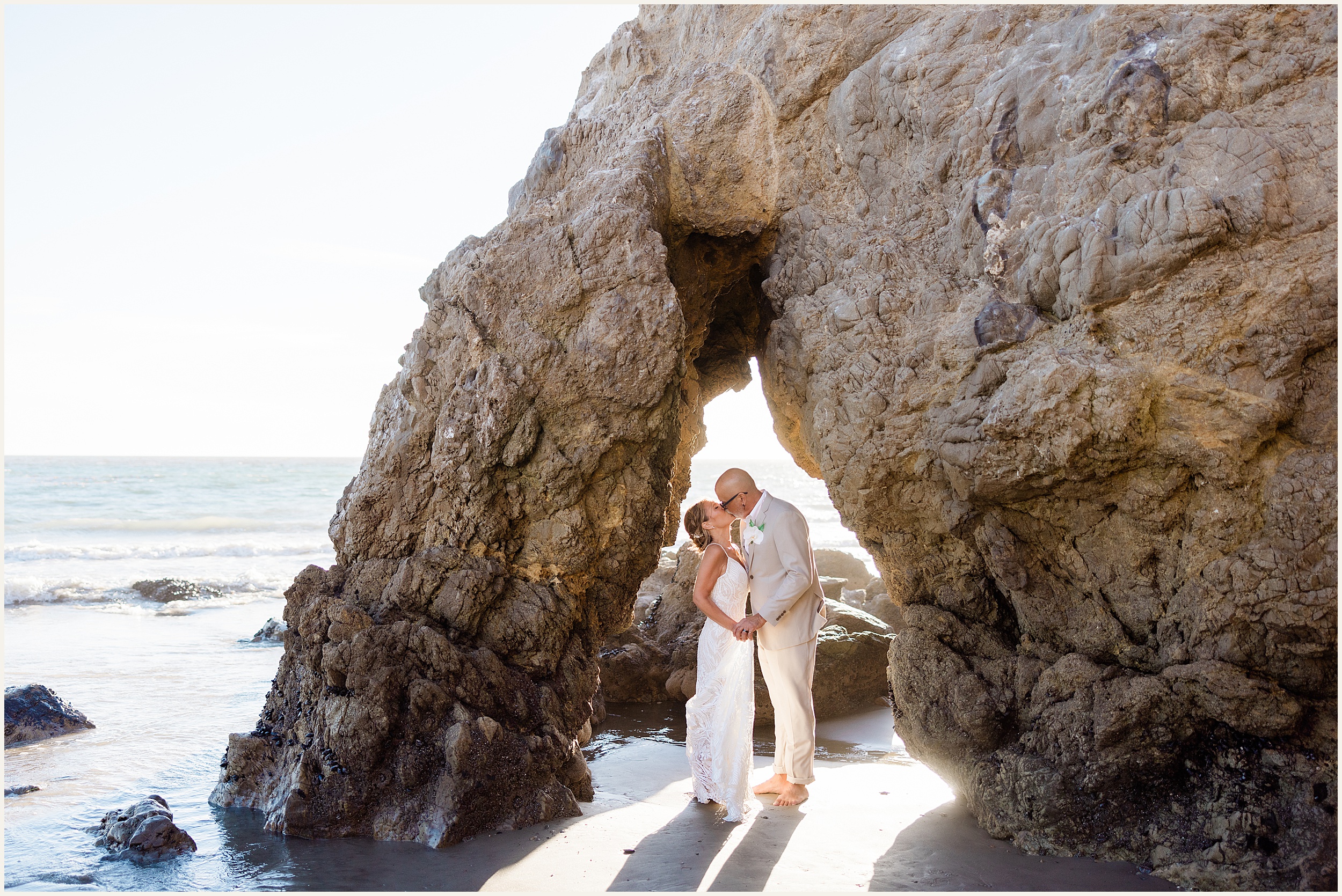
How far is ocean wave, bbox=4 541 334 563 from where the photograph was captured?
21562mm

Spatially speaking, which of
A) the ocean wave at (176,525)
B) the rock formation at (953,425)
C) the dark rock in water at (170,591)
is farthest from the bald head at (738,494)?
the ocean wave at (176,525)

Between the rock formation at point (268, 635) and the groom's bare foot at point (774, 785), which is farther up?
the groom's bare foot at point (774, 785)

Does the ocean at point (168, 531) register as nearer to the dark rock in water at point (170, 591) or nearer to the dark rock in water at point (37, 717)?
the dark rock in water at point (170, 591)

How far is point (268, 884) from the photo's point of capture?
166 inches

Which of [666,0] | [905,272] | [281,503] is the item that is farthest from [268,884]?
[281,503]

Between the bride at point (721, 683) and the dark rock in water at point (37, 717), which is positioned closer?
the bride at point (721, 683)

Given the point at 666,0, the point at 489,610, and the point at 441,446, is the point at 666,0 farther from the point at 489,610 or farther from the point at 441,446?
the point at 489,610

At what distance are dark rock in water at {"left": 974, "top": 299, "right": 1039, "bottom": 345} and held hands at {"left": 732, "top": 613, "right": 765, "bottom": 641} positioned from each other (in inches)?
83.1

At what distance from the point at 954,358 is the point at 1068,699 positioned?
2.01 metres

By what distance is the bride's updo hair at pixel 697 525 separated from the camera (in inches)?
224

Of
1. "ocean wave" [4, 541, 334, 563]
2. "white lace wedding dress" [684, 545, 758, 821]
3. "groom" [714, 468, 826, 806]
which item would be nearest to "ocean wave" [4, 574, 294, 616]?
"ocean wave" [4, 541, 334, 563]

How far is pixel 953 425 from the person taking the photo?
4973 mm

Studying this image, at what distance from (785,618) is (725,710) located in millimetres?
680

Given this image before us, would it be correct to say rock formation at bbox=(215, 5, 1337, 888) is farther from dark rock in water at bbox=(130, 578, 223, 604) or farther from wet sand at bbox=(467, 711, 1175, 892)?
dark rock in water at bbox=(130, 578, 223, 604)
